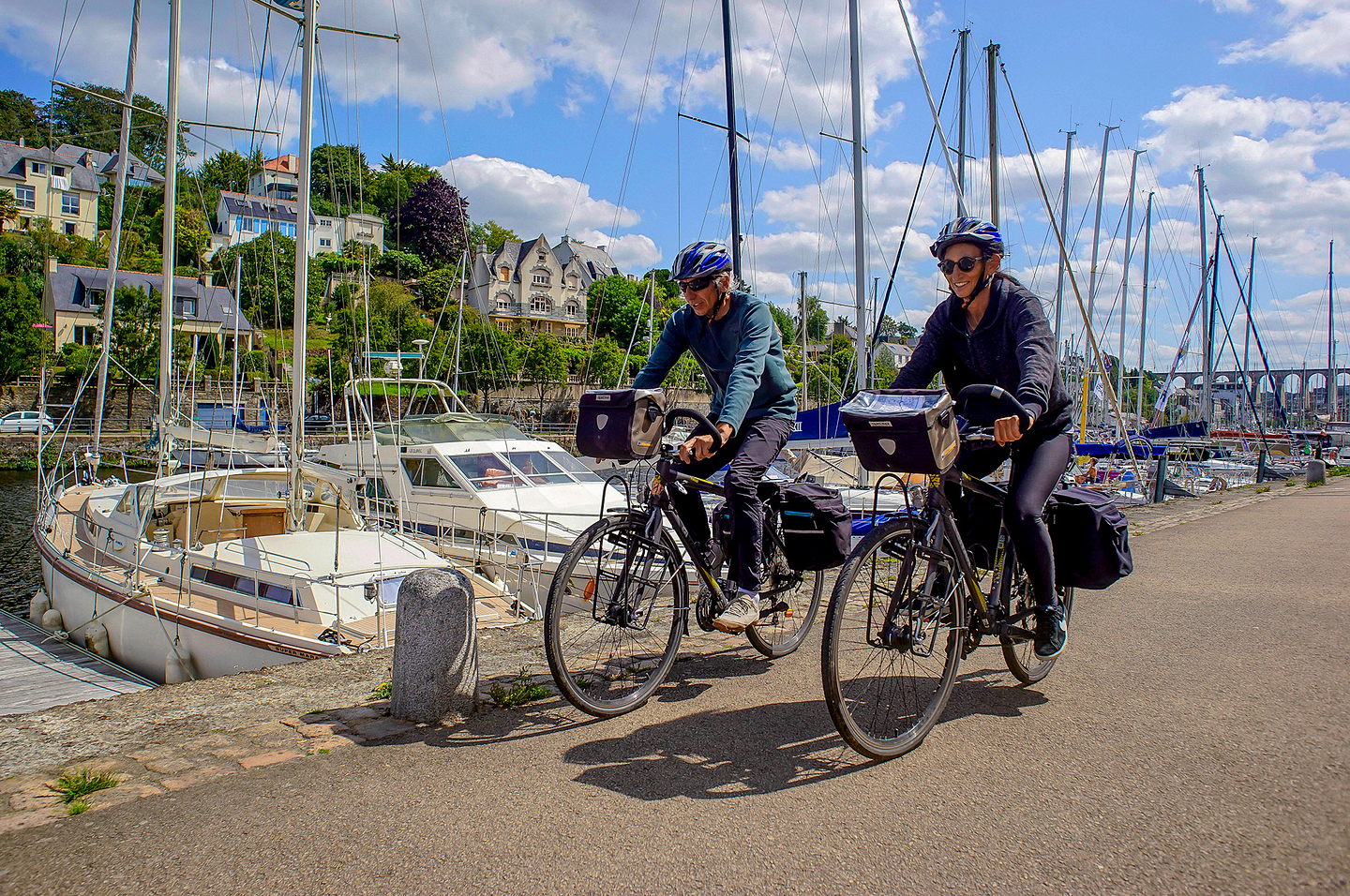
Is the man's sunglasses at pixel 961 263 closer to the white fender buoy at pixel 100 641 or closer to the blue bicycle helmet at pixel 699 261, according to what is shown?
the blue bicycle helmet at pixel 699 261

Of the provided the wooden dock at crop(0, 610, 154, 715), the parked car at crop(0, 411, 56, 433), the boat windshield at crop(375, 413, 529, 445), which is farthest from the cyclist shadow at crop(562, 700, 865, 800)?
the parked car at crop(0, 411, 56, 433)

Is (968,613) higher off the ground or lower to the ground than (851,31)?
lower

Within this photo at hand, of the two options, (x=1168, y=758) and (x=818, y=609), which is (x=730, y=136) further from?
(x=1168, y=758)

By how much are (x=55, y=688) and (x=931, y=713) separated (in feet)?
37.7

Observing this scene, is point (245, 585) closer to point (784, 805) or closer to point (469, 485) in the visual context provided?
point (469, 485)

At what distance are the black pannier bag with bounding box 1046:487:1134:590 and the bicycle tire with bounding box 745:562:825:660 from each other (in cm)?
136

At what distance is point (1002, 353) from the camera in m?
3.95

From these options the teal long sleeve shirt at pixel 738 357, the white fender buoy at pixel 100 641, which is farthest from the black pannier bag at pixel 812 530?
the white fender buoy at pixel 100 641

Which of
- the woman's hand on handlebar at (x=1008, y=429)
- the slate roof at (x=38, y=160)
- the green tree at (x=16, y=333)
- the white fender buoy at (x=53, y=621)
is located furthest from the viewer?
the slate roof at (x=38, y=160)

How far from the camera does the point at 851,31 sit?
17391 mm

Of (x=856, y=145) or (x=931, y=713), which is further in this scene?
(x=856, y=145)

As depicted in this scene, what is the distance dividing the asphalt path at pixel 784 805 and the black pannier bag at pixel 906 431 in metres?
1.14

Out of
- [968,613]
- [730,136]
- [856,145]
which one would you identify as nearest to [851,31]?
[856,145]

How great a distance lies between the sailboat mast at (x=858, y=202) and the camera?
1672cm
